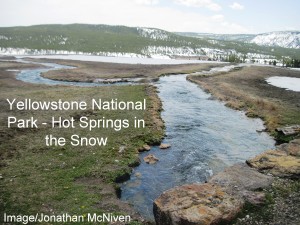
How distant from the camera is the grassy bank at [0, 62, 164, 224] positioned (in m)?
A: 19.7

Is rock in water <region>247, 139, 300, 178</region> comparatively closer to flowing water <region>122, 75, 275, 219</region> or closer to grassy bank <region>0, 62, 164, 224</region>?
flowing water <region>122, 75, 275, 219</region>

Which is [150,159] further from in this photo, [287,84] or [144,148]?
[287,84]

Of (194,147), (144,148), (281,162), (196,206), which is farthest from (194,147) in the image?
(196,206)

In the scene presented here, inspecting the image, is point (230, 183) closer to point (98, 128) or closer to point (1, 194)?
point (1, 194)

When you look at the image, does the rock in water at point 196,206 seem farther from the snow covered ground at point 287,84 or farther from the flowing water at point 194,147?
the snow covered ground at point 287,84

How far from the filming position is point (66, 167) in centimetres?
2517

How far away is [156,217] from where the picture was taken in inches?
720

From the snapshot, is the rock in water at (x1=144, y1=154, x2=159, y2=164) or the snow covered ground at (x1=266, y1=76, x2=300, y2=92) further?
the snow covered ground at (x1=266, y1=76, x2=300, y2=92)

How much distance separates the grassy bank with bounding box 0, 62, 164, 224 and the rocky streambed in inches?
115

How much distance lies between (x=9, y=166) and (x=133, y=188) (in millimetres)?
10501

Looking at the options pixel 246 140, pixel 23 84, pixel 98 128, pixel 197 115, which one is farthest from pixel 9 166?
pixel 23 84

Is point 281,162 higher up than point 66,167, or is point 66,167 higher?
point 281,162

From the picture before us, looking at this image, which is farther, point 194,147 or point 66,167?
point 194,147

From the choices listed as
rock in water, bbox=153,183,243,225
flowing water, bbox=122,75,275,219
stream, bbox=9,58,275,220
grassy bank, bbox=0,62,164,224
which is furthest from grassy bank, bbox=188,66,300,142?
rock in water, bbox=153,183,243,225
